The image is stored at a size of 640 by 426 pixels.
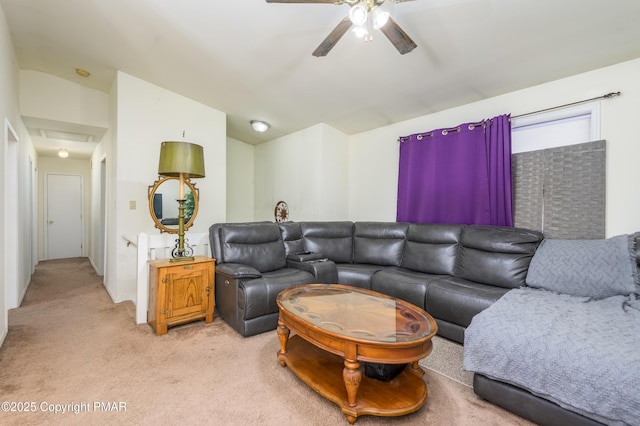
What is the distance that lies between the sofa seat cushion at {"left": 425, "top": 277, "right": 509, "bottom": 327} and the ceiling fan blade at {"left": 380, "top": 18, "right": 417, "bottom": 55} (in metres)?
1.94

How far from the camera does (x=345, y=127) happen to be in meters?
4.20

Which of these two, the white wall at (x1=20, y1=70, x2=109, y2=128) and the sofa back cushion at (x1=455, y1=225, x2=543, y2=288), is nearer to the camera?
the sofa back cushion at (x1=455, y1=225, x2=543, y2=288)

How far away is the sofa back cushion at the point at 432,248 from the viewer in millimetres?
2912

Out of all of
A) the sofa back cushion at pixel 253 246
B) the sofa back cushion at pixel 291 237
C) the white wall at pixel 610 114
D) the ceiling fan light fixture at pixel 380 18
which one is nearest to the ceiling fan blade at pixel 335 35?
the ceiling fan light fixture at pixel 380 18

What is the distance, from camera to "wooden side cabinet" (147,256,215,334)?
2387 mm

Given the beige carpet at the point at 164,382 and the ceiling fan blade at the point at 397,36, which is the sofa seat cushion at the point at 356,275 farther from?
the ceiling fan blade at the point at 397,36

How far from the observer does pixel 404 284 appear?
267cm

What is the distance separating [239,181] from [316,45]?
3326mm

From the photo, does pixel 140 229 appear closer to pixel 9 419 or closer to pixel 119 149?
pixel 119 149

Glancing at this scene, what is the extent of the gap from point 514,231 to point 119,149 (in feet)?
14.3

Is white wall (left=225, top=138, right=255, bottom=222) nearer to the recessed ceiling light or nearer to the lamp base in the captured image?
the recessed ceiling light

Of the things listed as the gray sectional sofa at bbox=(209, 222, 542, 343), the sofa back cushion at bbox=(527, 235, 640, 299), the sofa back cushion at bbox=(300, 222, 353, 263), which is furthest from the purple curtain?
the sofa back cushion at bbox=(300, 222, 353, 263)

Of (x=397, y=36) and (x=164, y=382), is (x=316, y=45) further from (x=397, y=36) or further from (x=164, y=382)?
(x=164, y=382)

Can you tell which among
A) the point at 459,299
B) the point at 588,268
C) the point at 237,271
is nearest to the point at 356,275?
the point at 459,299
